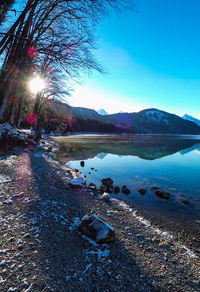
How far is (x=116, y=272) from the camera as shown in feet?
9.91

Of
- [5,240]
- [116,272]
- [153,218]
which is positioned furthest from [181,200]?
[5,240]

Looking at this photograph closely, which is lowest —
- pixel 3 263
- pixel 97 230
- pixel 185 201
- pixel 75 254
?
pixel 185 201

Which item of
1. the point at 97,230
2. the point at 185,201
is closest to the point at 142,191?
the point at 185,201

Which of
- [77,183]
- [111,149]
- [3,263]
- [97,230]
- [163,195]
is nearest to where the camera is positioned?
[3,263]

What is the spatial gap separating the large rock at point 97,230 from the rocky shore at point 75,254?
0.12 meters

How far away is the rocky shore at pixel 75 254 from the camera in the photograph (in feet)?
8.48

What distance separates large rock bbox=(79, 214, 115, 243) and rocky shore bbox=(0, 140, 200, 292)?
0.12 m

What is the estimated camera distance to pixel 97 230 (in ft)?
12.4

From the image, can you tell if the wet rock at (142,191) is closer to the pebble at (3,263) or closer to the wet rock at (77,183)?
the wet rock at (77,183)

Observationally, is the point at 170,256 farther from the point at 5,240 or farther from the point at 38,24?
the point at 38,24

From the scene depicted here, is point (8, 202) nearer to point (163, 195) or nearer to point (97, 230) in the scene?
point (97, 230)

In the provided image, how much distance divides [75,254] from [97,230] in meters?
0.78

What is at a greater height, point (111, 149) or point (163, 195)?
point (111, 149)

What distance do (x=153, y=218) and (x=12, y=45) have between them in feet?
51.9
